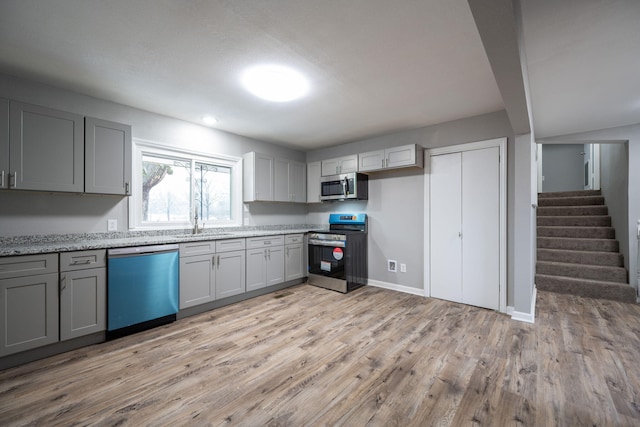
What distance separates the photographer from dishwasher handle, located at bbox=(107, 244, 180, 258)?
98.8 inches

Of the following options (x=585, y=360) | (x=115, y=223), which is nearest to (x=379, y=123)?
(x=585, y=360)

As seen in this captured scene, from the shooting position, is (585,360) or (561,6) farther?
(585,360)

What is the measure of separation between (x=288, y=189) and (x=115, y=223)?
2.49 m

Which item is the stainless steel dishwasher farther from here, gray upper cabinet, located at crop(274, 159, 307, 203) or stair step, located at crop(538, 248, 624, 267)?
stair step, located at crop(538, 248, 624, 267)

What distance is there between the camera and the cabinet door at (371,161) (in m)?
3.98

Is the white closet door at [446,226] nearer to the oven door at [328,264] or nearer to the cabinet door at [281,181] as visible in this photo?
the oven door at [328,264]

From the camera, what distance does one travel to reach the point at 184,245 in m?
3.04

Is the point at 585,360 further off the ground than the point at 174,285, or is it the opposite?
the point at 174,285

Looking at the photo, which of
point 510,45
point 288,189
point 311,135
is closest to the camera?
point 510,45

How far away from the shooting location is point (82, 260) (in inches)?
93.0

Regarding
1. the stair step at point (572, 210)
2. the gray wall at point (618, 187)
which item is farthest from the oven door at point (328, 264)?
the stair step at point (572, 210)

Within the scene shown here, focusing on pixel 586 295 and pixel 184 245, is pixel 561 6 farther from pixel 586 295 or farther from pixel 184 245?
pixel 586 295

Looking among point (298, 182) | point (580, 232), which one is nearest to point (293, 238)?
point (298, 182)

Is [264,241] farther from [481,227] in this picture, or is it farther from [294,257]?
[481,227]
